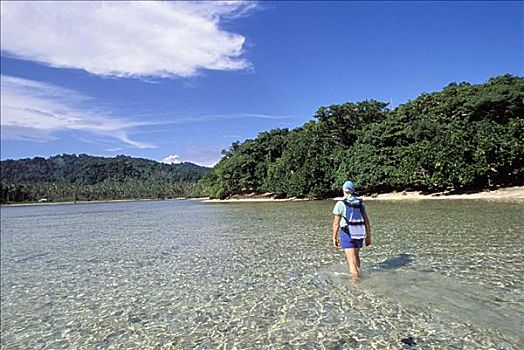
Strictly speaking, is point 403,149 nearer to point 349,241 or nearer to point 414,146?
point 414,146

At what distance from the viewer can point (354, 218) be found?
8797mm

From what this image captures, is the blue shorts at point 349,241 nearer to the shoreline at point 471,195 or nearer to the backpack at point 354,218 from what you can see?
the backpack at point 354,218

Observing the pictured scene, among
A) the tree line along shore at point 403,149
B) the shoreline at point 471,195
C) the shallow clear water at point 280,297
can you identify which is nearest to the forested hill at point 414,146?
the tree line along shore at point 403,149

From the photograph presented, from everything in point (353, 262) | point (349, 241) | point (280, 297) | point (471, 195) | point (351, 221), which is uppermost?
point (351, 221)

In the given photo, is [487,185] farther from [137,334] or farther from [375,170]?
[137,334]

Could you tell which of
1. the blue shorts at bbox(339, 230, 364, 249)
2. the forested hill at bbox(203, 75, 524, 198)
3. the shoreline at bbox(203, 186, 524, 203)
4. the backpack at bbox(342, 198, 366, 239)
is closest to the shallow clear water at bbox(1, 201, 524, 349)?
the blue shorts at bbox(339, 230, 364, 249)

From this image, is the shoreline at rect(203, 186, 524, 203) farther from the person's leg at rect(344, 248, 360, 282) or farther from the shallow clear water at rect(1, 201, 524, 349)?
the person's leg at rect(344, 248, 360, 282)

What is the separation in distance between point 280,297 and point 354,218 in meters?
2.40

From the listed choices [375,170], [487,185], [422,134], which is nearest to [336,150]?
[375,170]

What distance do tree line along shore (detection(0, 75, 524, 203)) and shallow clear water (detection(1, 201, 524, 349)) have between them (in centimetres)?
2537

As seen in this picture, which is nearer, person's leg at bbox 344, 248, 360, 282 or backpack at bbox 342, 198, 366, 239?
backpack at bbox 342, 198, 366, 239

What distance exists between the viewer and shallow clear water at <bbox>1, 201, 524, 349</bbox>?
20.2 ft

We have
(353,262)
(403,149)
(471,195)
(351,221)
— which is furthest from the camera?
(403,149)

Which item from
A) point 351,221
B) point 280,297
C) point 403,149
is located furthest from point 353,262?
point 403,149
